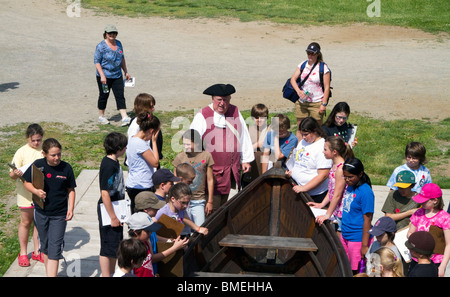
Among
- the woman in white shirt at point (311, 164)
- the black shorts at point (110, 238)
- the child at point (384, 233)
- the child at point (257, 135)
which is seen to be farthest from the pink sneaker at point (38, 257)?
the child at point (384, 233)

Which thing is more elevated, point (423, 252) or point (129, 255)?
point (129, 255)

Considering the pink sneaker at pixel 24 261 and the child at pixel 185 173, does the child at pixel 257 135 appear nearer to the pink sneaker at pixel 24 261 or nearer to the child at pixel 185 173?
the child at pixel 185 173

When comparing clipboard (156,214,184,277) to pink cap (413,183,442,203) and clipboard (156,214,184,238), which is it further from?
pink cap (413,183,442,203)

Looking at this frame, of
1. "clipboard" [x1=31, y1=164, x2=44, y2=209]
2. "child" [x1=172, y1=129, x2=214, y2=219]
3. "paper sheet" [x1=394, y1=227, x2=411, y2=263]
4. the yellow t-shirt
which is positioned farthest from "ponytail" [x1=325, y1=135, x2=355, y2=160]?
the yellow t-shirt

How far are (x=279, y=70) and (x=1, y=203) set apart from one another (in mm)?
10475

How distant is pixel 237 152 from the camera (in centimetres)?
768

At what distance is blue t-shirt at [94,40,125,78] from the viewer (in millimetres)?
12281

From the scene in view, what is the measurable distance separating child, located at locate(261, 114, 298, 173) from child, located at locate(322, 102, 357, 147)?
1.91 ft

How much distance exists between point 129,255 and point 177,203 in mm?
1065

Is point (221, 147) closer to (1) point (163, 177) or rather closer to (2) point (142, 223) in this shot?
(1) point (163, 177)

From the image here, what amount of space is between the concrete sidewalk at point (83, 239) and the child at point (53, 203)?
2.62 feet

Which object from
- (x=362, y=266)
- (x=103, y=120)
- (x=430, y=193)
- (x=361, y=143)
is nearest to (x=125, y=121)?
(x=103, y=120)

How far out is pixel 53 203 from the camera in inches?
255

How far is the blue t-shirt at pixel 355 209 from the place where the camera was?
627 cm
